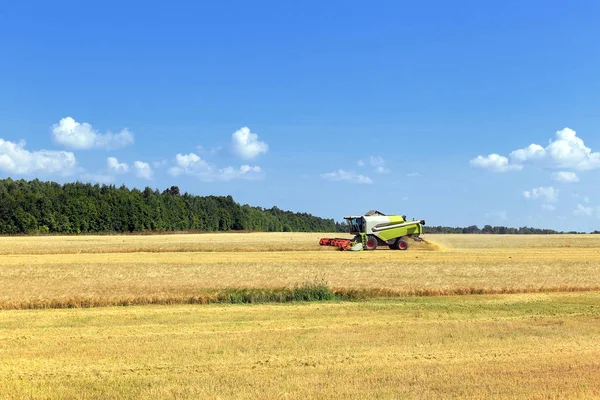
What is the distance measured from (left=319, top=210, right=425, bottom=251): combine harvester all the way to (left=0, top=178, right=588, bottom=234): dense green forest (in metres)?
71.1

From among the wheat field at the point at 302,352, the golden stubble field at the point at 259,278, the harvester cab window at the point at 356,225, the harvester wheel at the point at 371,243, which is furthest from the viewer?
the harvester cab window at the point at 356,225

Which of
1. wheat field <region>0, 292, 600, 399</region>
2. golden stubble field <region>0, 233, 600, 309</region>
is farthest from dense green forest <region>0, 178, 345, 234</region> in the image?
wheat field <region>0, 292, 600, 399</region>

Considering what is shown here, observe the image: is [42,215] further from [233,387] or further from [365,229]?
[233,387]

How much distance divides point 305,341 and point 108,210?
4155 inches

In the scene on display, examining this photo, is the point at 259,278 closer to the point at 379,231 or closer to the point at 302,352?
the point at 302,352

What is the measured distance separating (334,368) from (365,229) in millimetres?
38032

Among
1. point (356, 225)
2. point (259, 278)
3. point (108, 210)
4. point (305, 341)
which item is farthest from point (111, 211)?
point (305, 341)

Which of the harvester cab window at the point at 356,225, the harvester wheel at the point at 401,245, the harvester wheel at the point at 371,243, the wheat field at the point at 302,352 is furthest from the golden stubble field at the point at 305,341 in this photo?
the harvester wheel at the point at 401,245

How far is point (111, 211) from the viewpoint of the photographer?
371ft

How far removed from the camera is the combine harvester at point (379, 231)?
158 ft

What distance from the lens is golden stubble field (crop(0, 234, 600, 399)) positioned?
9648 mm

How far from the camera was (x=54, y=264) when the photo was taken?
32250 mm

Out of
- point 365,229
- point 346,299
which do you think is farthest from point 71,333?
point 365,229

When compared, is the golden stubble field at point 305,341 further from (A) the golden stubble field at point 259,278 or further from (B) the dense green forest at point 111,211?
(B) the dense green forest at point 111,211
